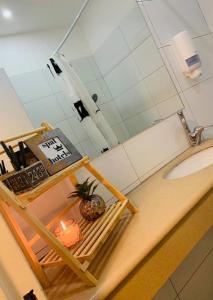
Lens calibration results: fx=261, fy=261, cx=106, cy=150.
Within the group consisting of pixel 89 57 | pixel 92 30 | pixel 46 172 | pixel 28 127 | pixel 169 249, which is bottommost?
pixel 169 249

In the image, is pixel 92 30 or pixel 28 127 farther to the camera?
pixel 92 30

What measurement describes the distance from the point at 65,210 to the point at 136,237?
12.0 inches

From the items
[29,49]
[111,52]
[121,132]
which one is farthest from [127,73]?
[29,49]

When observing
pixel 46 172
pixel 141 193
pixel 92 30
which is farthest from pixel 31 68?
pixel 141 193

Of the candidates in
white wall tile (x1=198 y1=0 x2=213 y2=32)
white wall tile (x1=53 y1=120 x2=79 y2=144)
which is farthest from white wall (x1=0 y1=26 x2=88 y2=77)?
white wall tile (x1=198 y1=0 x2=213 y2=32)

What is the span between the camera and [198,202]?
858mm

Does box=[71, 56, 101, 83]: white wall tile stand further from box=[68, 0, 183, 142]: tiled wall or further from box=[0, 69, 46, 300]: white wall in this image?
box=[0, 69, 46, 300]: white wall

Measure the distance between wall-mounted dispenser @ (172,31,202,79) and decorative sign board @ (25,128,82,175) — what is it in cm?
100

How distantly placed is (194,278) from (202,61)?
1.31m

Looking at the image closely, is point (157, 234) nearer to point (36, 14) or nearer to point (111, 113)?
point (111, 113)

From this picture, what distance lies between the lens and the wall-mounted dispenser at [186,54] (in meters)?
1.54

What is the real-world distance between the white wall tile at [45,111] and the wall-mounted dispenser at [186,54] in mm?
839

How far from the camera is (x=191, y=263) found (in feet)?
4.55

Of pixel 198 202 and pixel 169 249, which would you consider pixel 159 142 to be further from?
pixel 169 249
